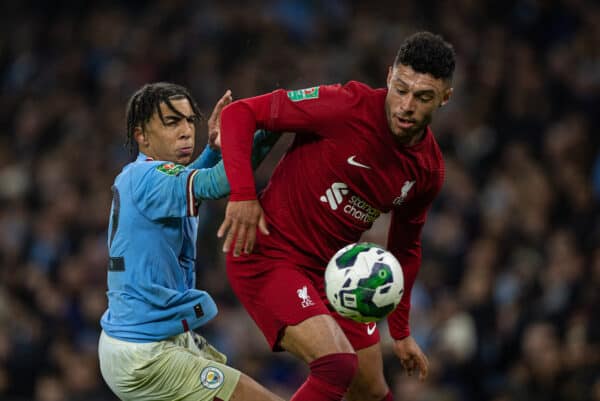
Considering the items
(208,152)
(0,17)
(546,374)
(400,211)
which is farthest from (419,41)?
(0,17)

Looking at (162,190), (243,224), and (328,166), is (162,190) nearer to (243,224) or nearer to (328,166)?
(243,224)

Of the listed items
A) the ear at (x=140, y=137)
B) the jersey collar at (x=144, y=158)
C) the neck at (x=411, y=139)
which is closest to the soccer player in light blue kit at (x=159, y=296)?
the jersey collar at (x=144, y=158)

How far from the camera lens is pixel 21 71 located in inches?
543

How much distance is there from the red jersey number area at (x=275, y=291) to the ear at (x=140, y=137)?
73 cm

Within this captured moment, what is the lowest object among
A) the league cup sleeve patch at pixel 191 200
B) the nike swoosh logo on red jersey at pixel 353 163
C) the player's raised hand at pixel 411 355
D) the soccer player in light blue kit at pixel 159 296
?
the player's raised hand at pixel 411 355

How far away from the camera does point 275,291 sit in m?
4.62

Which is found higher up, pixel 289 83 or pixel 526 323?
pixel 289 83

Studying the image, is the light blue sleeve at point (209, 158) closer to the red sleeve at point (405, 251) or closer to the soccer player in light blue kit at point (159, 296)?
the soccer player in light blue kit at point (159, 296)

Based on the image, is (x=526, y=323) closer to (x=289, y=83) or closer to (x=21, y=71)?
(x=289, y=83)

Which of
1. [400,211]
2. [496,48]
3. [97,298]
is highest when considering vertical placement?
[496,48]

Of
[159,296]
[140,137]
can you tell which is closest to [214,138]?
[140,137]

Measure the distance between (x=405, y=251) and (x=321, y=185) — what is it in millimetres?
801

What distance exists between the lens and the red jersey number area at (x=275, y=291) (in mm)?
4543

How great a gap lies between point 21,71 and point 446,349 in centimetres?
820
